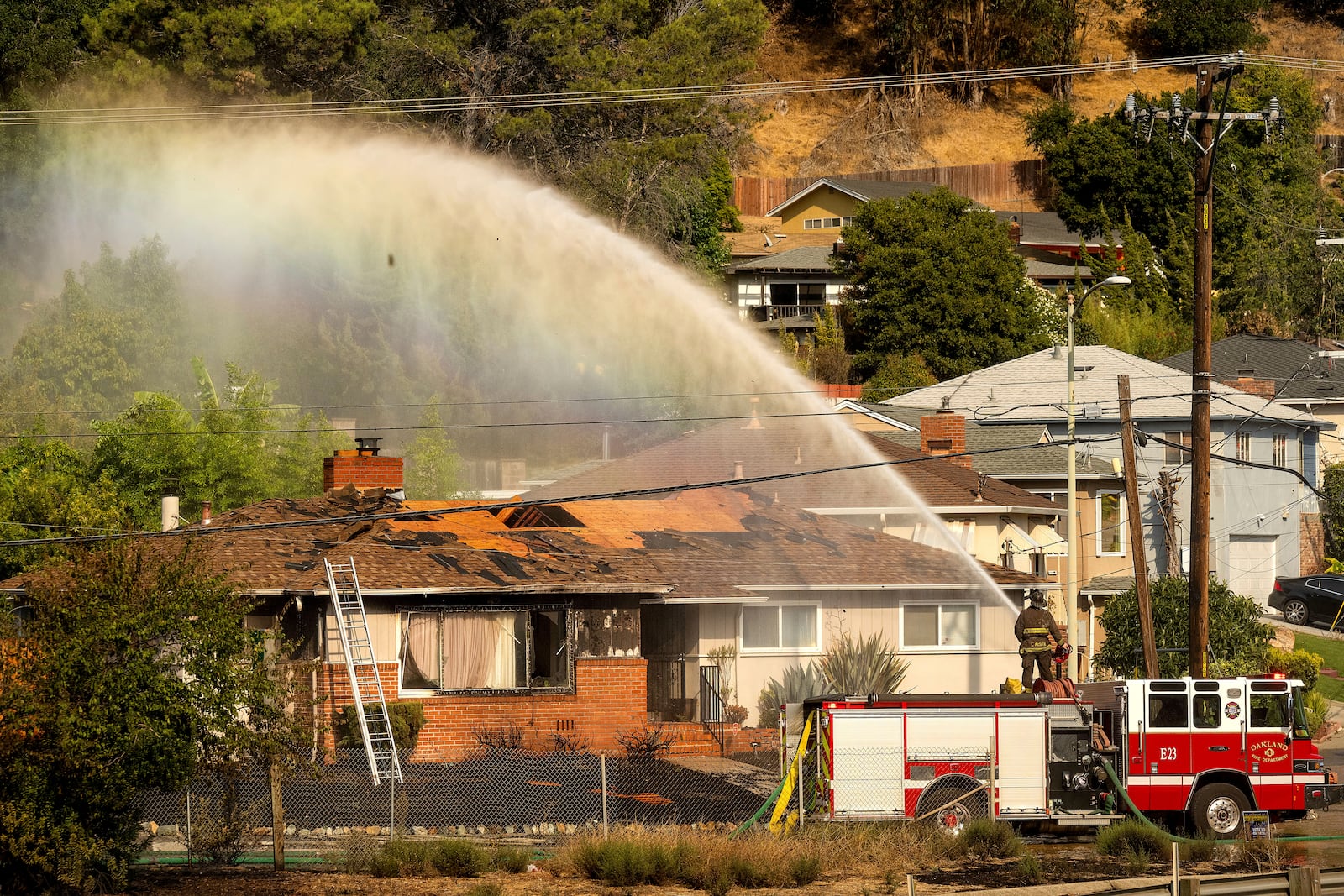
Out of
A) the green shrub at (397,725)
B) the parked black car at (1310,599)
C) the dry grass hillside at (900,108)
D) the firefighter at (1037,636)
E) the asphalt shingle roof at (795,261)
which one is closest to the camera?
the firefighter at (1037,636)

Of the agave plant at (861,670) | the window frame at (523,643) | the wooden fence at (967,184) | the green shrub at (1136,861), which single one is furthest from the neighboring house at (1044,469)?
the wooden fence at (967,184)

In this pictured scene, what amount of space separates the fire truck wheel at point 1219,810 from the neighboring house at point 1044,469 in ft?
71.2

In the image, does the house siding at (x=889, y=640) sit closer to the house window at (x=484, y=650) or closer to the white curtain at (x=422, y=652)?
the house window at (x=484, y=650)

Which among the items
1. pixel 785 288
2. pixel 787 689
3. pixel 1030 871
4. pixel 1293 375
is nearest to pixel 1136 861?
pixel 1030 871

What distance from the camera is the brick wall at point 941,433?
41.9m

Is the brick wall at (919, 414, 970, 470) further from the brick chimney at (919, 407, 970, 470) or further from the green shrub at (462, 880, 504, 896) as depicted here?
the green shrub at (462, 880, 504, 896)

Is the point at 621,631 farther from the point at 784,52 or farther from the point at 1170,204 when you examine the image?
the point at 784,52

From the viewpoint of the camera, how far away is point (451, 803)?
73.5 ft

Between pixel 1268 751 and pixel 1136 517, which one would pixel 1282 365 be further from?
pixel 1268 751

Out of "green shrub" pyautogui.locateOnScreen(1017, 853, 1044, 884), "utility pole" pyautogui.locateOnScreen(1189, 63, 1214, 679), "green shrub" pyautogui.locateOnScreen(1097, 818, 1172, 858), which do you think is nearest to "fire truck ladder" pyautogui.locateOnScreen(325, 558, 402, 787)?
"green shrub" pyautogui.locateOnScreen(1017, 853, 1044, 884)

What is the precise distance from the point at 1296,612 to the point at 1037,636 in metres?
28.8

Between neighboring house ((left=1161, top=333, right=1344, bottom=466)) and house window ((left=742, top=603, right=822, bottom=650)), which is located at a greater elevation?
neighboring house ((left=1161, top=333, right=1344, bottom=466))

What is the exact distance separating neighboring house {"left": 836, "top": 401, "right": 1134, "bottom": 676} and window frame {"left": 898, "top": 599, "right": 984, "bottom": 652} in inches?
430

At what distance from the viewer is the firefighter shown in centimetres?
2583
